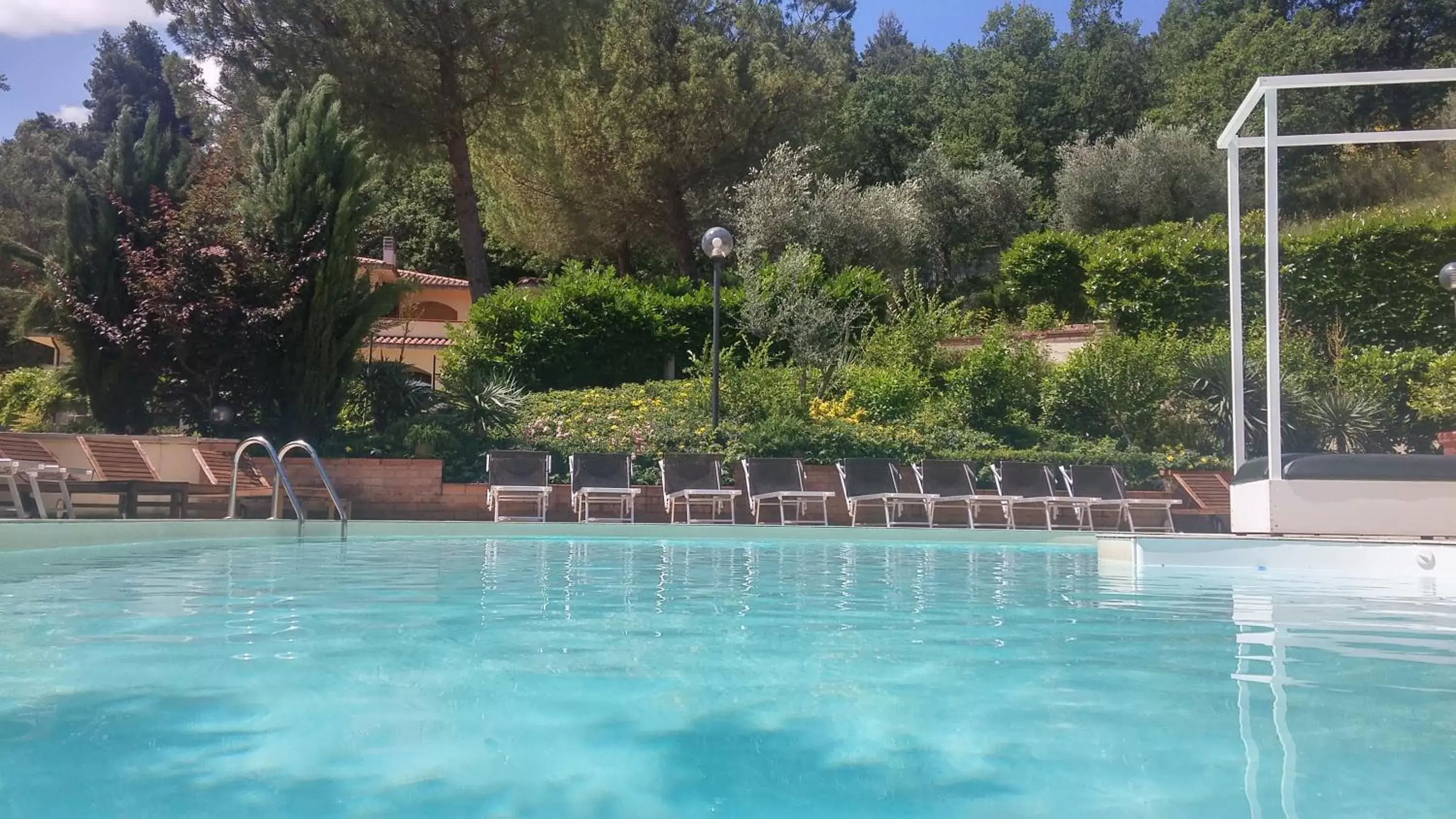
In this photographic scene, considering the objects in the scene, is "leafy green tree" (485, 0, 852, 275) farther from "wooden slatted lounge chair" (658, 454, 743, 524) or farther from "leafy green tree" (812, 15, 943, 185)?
"wooden slatted lounge chair" (658, 454, 743, 524)

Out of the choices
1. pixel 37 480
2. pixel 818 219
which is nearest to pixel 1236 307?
pixel 37 480

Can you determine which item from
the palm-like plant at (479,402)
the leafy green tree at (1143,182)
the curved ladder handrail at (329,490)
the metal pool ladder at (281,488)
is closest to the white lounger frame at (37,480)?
the metal pool ladder at (281,488)

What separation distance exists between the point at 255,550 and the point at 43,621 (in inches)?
161

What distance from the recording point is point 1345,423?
14266 mm

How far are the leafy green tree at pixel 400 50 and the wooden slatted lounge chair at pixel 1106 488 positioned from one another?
12.6 metres

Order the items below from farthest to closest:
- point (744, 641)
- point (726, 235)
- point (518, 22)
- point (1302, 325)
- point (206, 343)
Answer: point (518, 22), point (1302, 325), point (726, 235), point (206, 343), point (744, 641)

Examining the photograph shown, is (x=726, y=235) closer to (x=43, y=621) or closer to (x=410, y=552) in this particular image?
(x=410, y=552)

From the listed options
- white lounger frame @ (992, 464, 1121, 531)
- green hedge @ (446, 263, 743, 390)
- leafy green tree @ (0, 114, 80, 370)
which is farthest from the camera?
leafy green tree @ (0, 114, 80, 370)

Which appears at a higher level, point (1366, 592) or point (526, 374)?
point (526, 374)

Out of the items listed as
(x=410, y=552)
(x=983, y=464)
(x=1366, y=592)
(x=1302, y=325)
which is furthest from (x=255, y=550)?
(x=1302, y=325)

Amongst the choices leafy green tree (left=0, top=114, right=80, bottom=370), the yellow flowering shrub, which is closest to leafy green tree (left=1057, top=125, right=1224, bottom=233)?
the yellow flowering shrub

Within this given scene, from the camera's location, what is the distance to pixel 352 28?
18.8 meters

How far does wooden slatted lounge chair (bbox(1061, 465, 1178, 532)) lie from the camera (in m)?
12.7

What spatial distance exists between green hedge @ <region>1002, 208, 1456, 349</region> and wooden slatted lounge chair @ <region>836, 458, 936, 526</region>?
27.0 ft
